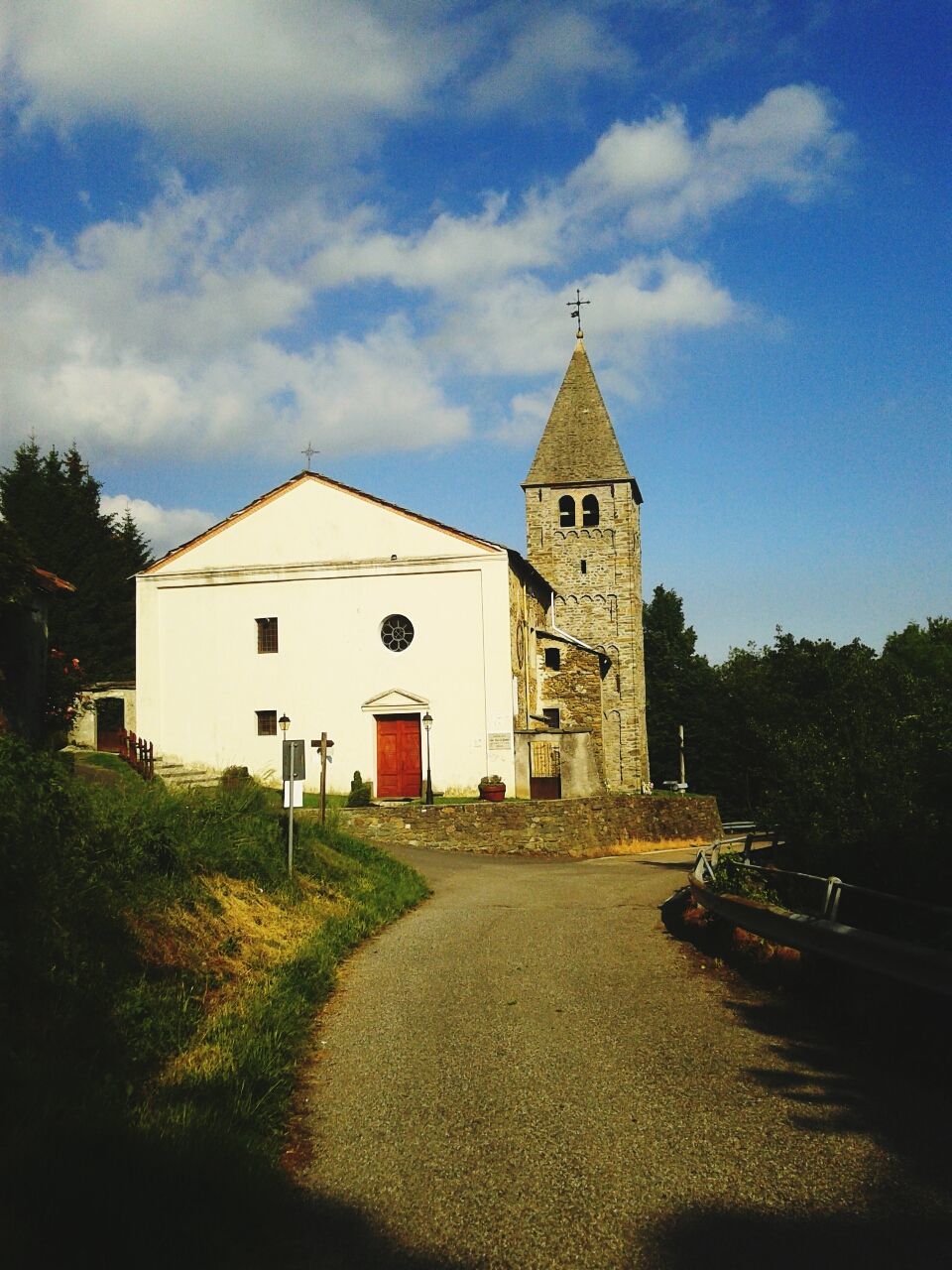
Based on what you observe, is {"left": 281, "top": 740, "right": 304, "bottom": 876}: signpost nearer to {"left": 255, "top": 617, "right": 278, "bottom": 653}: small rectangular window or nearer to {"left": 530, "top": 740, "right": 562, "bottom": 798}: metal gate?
{"left": 530, "top": 740, "right": 562, "bottom": 798}: metal gate

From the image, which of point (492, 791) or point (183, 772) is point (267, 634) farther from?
point (492, 791)

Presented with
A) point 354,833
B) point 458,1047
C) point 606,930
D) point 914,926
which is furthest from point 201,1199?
point 354,833

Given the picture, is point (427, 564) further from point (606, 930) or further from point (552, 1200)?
point (552, 1200)

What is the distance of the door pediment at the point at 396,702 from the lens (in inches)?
1206

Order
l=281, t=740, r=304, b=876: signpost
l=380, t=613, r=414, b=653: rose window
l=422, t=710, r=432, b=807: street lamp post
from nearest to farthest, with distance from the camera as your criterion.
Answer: l=281, t=740, r=304, b=876: signpost
l=422, t=710, r=432, b=807: street lamp post
l=380, t=613, r=414, b=653: rose window

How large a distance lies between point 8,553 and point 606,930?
9.13 m

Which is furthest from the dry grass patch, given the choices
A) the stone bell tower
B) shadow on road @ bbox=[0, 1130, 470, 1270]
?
the stone bell tower

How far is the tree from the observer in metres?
43.8

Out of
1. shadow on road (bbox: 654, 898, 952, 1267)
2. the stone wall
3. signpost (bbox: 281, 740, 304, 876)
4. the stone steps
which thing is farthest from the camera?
the stone steps

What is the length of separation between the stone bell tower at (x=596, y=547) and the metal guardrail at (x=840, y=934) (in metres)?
32.0

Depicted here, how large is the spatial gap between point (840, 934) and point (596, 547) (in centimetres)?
3783

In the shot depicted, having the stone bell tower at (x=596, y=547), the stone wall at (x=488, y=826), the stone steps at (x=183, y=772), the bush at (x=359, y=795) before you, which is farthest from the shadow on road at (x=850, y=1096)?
the stone bell tower at (x=596, y=547)

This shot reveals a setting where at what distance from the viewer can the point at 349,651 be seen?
103ft

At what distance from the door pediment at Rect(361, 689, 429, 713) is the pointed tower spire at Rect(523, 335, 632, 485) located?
17.5 m
